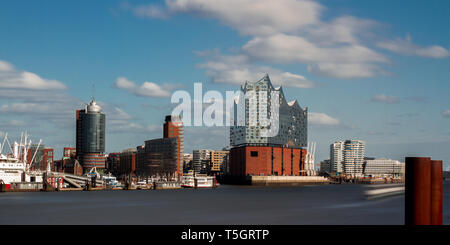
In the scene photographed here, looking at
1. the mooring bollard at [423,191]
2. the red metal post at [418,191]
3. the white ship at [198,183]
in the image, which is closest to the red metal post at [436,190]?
the mooring bollard at [423,191]

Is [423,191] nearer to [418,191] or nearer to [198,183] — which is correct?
[418,191]

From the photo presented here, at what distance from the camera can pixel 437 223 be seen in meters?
11.0

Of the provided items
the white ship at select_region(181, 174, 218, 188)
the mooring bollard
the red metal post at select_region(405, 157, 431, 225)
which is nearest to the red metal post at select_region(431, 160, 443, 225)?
the mooring bollard

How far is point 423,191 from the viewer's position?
1070 centimetres

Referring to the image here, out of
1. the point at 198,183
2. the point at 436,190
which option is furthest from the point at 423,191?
A: the point at 198,183

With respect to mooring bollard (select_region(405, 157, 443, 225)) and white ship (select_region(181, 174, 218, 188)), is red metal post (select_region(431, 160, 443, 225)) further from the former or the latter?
white ship (select_region(181, 174, 218, 188))

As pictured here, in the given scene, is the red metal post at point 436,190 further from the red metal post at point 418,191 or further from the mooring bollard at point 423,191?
the red metal post at point 418,191

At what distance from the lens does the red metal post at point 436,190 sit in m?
10.7

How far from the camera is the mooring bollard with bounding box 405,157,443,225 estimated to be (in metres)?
10.6

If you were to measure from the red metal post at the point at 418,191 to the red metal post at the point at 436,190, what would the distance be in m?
0.11

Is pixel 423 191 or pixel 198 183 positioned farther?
pixel 198 183

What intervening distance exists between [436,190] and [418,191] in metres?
0.39
